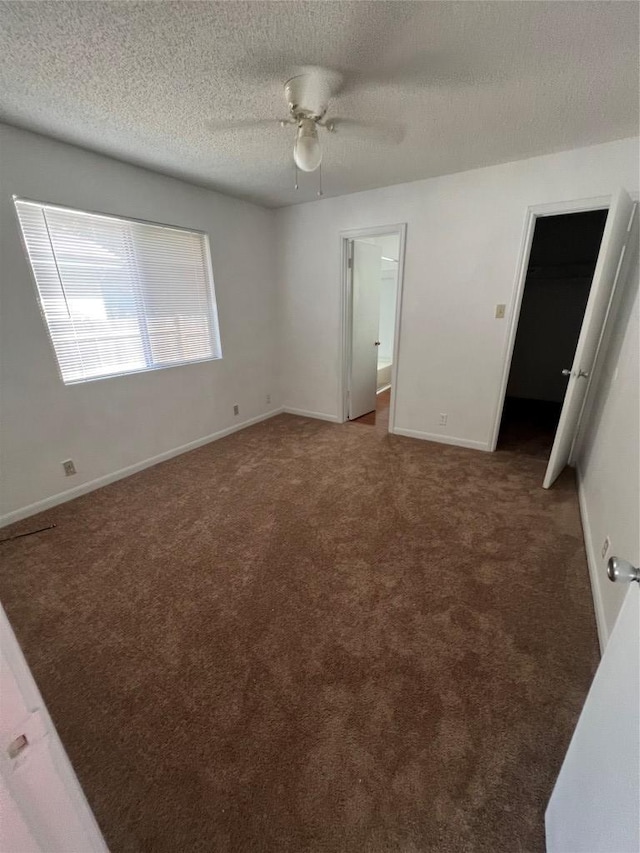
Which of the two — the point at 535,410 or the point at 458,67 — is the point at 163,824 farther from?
the point at 535,410

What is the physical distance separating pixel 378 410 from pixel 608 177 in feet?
9.90

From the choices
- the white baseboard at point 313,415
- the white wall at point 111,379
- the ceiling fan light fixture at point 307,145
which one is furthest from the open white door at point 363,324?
the ceiling fan light fixture at point 307,145

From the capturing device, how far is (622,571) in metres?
0.69

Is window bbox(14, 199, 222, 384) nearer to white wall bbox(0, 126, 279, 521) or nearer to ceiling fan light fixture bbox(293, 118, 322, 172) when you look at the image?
white wall bbox(0, 126, 279, 521)

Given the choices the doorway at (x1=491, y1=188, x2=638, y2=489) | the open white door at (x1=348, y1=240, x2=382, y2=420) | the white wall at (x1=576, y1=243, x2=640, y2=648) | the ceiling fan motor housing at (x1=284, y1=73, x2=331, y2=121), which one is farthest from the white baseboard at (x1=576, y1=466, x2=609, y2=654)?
the ceiling fan motor housing at (x1=284, y1=73, x2=331, y2=121)

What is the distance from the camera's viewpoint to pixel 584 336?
232cm

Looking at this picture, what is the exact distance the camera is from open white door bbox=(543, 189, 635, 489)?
2.16m

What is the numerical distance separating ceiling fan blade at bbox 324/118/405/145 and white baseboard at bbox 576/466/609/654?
272 centimetres

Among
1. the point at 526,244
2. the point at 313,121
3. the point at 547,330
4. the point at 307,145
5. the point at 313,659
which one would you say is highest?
the point at 313,121

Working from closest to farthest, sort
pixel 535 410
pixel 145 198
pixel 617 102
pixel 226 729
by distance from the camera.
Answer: pixel 226 729
pixel 617 102
pixel 145 198
pixel 535 410

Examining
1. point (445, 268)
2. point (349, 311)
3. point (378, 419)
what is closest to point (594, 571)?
point (445, 268)

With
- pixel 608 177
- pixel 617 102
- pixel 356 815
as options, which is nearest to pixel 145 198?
pixel 617 102

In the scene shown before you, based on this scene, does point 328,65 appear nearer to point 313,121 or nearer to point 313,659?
point 313,121

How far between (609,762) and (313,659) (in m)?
1.03
